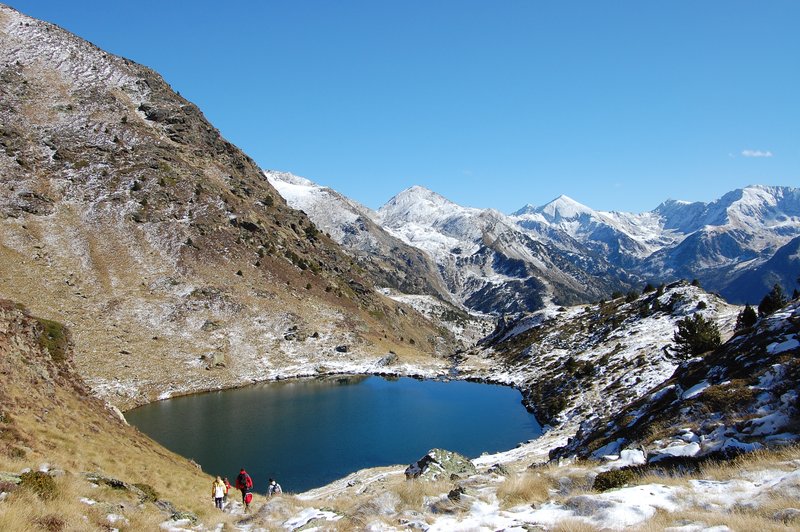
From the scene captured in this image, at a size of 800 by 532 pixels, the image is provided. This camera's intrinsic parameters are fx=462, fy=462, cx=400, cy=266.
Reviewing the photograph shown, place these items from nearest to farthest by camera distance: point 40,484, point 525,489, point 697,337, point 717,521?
point 717,521
point 40,484
point 525,489
point 697,337

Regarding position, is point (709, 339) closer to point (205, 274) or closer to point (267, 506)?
point (267, 506)

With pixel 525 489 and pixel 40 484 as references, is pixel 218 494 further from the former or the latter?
pixel 525 489

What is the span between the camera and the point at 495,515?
14.6 meters

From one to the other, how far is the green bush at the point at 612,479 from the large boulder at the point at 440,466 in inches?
589

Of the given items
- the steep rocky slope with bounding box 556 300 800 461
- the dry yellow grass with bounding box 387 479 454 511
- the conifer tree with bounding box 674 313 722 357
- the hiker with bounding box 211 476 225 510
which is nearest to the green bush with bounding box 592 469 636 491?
the steep rocky slope with bounding box 556 300 800 461

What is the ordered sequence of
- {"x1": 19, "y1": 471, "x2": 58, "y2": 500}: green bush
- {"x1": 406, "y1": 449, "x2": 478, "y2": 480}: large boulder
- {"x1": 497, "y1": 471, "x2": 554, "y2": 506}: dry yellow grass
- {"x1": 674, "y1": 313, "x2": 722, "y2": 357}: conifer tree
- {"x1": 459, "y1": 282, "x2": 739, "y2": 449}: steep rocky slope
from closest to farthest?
{"x1": 19, "y1": 471, "x2": 58, "y2": 500}: green bush → {"x1": 497, "y1": 471, "x2": 554, "y2": 506}: dry yellow grass → {"x1": 406, "y1": 449, "x2": 478, "y2": 480}: large boulder → {"x1": 674, "y1": 313, "x2": 722, "y2": 357}: conifer tree → {"x1": 459, "y1": 282, "x2": 739, "y2": 449}: steep rocky slope

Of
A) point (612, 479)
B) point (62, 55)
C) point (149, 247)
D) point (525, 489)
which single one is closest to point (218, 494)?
point (525, 489)

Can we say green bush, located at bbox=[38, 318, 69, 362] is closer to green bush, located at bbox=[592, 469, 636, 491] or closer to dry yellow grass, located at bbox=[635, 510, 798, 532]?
green bush, located at bbox=[592, 469, 636, 491]

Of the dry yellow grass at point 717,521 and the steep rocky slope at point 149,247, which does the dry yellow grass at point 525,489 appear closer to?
the dry yellow grass at point 717,521

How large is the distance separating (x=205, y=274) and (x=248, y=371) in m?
31.0

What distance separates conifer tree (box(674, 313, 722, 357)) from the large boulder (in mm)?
33009

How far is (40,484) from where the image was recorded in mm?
15719

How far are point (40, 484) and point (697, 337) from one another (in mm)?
58196

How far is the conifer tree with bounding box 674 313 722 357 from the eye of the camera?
50.3m
